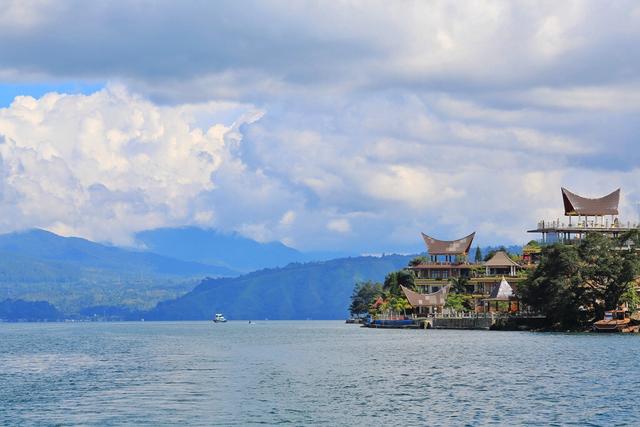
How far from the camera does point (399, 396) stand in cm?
6988

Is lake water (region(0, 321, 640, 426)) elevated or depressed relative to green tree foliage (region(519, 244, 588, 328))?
depressed

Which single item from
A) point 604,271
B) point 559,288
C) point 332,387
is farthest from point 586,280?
point 332,387

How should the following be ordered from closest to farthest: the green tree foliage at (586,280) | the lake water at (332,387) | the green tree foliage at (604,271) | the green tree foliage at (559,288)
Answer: the lake water at (332,387), the green tree foliage at (604,271), the green tree foliage at (586,280), the green tree foliage at (559,288)

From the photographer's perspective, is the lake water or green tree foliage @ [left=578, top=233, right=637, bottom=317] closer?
the lake water

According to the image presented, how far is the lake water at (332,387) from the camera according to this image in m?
60.0

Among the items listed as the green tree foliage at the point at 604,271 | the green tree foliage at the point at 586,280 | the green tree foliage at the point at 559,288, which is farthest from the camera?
the green tree foliage at the point at 559,288

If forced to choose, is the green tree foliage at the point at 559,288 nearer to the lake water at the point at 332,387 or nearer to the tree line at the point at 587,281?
the tree line at the point at 587,281

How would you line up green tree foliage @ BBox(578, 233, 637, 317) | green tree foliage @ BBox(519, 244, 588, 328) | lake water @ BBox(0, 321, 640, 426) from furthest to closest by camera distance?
green tree foliage @ BBox(519, 244, 588, 328), green tree foliage @ BBox(578, 233, 637, 317), lake water @ BBox(0, 321, 640, 426)

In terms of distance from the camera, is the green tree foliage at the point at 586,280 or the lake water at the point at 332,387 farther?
the green tree foliage at the point at 586,280

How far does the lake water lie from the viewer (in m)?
60.0

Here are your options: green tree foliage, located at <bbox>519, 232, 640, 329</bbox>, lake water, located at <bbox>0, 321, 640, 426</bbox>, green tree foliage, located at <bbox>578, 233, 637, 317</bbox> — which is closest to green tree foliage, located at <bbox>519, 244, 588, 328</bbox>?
green tree foliage, located at <bbox>519, 232, 640, 329</bbox>

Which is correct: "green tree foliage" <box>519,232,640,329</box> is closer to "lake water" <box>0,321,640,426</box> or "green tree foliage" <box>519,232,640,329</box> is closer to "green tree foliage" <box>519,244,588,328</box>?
"green tree foliage" <box>519,244,588,328</box>

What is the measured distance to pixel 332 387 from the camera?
7600 centimetres

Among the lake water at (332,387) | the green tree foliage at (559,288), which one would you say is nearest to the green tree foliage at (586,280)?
the green tree foliage at (559,288)
